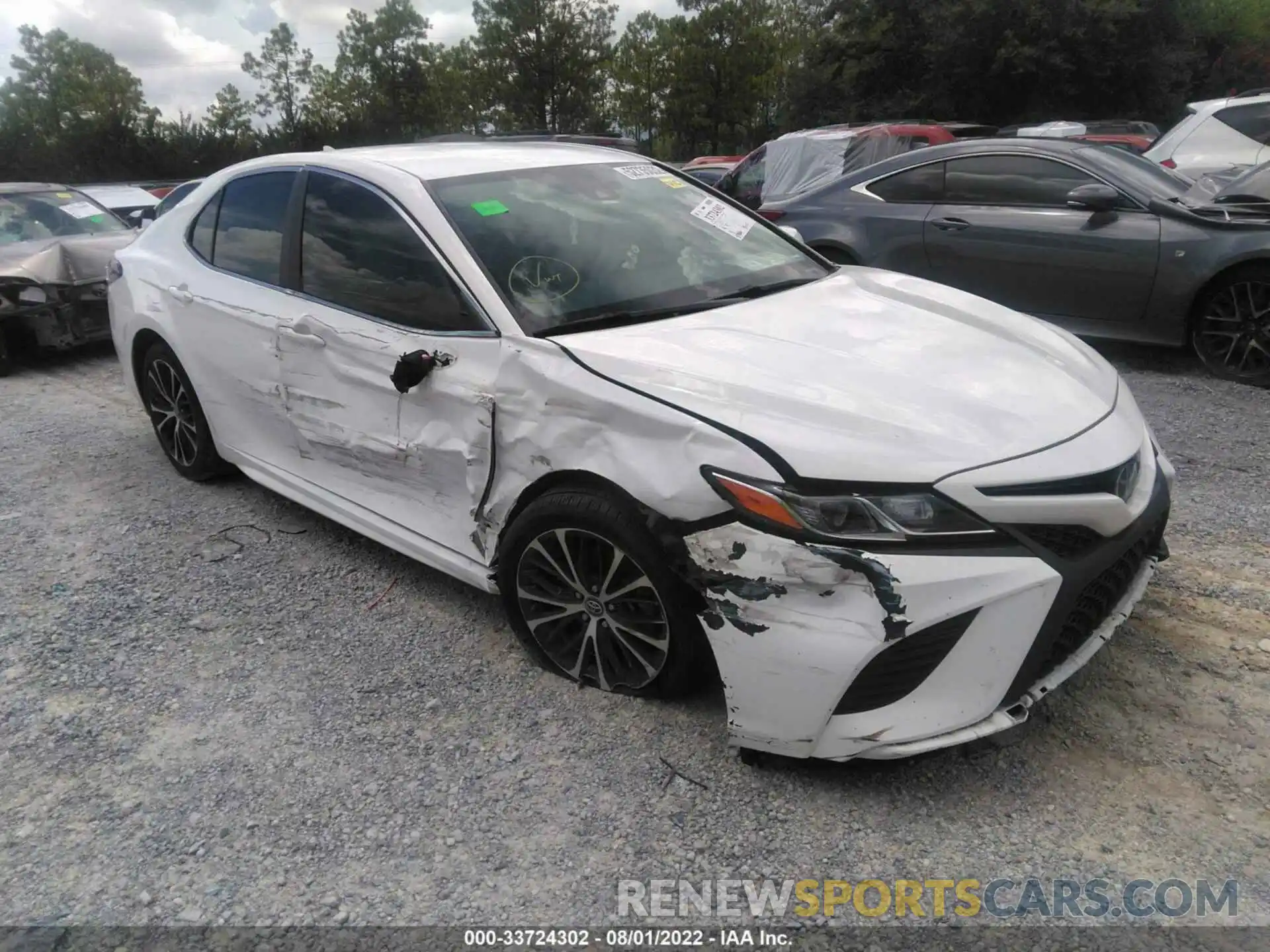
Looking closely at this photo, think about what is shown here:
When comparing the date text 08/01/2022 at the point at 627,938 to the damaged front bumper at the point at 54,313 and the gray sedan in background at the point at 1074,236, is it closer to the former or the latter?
the gray sedan in background at the point at 1074,236

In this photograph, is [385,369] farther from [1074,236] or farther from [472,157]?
[1074,236]

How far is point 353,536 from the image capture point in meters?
4.18

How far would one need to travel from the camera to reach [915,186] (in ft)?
21.7

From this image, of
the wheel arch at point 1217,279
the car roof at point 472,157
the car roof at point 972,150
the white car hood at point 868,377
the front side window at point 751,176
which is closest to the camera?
the white car hood at point 868,377

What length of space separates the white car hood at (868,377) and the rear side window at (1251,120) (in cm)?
647

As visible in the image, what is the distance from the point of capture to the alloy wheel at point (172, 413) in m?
4.54

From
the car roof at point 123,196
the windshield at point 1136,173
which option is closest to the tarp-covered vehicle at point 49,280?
the windshield at point 1136,173

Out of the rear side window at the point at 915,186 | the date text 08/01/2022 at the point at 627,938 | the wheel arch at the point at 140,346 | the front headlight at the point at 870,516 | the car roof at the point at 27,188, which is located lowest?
the date text 08/01/2022 at the point at 627,938

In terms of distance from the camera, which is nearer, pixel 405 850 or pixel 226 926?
pixel 226 926

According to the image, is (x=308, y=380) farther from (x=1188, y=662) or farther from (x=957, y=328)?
(x=1188, y=662)

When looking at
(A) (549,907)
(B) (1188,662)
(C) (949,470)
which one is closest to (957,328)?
(C) (949,470)

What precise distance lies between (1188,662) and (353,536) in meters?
3.19

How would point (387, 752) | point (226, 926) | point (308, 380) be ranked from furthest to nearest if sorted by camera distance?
point (308, 380) → point (387, 752) → point (226, 926)

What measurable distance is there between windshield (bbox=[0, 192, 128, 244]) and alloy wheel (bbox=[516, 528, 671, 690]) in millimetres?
7028
